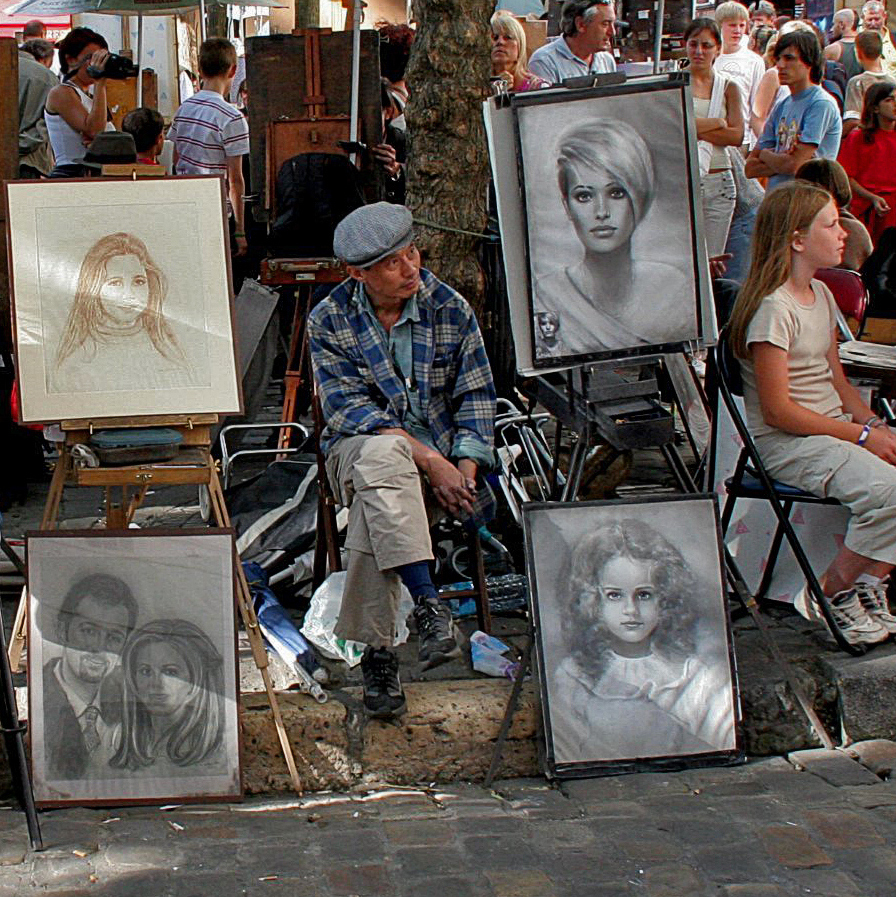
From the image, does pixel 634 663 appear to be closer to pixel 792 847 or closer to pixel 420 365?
pixel 792 847

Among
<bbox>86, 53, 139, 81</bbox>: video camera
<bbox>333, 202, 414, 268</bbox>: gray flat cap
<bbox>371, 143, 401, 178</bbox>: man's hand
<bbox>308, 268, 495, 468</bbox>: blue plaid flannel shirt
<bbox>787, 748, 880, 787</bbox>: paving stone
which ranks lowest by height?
<bbox>787, 748, 880, 787</bbox>: paving stone

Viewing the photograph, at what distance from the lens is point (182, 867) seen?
Result: 9.95 feet

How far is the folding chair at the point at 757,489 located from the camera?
3.89m

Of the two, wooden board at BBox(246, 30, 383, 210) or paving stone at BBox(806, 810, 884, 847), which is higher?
wooden board at BBox(246, 30, 383, 210)

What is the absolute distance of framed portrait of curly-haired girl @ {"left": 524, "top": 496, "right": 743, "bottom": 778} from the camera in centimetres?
352

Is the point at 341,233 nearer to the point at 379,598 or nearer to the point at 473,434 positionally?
the point at 473,434

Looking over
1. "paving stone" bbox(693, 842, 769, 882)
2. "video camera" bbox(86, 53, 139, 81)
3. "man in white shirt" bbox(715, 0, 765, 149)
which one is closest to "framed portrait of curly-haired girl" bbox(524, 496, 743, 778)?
"paving stone" bbox(693, 842, 769, 882)

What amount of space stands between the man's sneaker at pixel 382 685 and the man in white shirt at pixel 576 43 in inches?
137

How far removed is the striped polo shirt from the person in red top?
3.19m

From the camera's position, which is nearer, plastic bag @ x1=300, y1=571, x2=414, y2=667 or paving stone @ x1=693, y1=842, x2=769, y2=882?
paving stone @ x1=693, y1=842, x2=769, y2=882

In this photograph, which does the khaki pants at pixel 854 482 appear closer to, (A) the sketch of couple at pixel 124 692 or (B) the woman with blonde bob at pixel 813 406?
(B) the woman with blonde bob at pixel 813 406

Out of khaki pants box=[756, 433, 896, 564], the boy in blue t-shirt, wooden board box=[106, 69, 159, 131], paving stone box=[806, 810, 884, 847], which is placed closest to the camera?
paving stone box=[806, 810, 884, 847]

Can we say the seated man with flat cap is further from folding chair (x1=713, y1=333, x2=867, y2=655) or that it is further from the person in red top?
the person in red top

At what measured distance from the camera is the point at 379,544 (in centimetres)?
353
